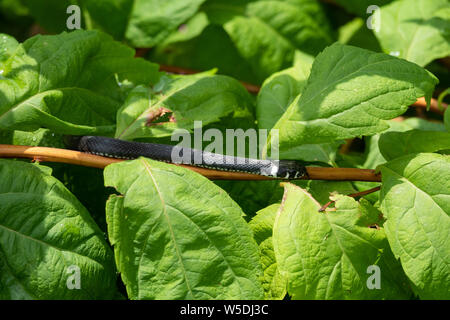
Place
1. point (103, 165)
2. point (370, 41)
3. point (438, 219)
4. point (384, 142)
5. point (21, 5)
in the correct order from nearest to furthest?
point (438, 219) < point (103, 165) < point (384, 142) < point (370, 41) < point (21, 5)

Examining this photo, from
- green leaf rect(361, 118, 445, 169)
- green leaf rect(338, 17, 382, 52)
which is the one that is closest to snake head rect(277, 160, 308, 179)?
green leaf rect(361, 118, 445, 169)

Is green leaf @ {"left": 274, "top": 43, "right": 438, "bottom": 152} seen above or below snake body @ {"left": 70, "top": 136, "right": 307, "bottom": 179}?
above

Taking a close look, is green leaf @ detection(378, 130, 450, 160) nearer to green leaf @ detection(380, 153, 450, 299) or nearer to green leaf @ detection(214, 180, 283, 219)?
green leaf @ detection(380, 153, 450, 299)

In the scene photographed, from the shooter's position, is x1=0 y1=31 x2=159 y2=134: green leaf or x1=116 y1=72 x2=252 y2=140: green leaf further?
x1=116 y1=72 x2=252 y2=140: green leaf

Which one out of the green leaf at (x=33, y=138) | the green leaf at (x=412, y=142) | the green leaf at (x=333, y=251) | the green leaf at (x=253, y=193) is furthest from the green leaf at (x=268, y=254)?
the green leaf at (x=33, y=138)

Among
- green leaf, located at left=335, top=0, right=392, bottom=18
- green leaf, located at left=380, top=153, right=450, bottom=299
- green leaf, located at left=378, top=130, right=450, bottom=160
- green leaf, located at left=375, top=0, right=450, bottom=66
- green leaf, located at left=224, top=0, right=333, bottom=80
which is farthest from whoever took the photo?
green leaf, located at left=335, top=0, right=392, bottom=18

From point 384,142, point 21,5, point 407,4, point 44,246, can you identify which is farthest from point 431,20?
point 21,5

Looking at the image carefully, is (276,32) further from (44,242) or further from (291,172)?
(44,242)
